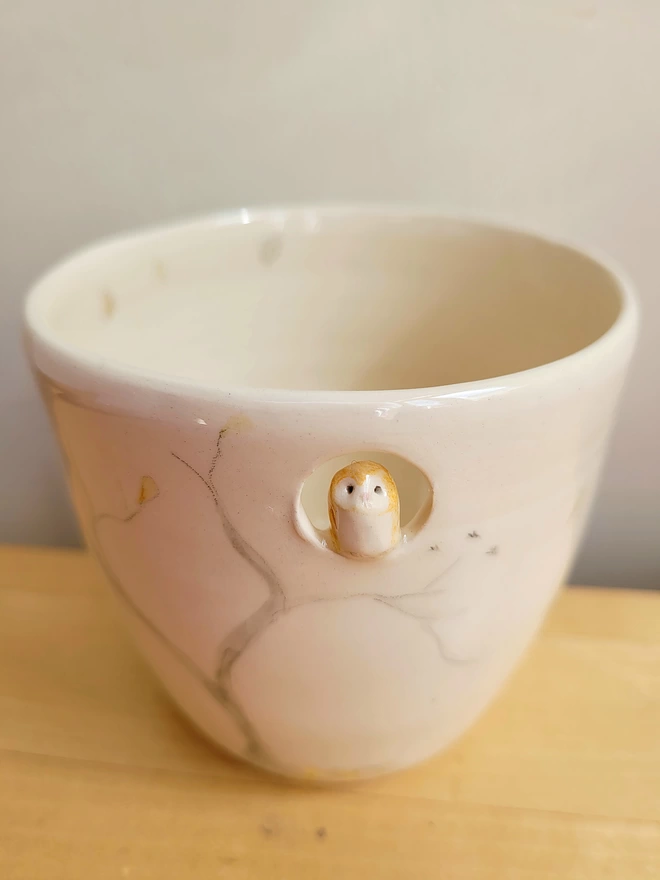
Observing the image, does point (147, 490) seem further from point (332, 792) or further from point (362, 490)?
point (332, 792)

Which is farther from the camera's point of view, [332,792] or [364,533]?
[332,792]

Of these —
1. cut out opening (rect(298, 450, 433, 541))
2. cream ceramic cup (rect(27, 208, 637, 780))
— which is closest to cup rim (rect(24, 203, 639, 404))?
cream ceramic cup (rect(27, 208, 637, 780))

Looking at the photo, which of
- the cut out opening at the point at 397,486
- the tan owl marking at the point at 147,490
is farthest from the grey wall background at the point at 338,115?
the tan owl marking at the point at 147,490

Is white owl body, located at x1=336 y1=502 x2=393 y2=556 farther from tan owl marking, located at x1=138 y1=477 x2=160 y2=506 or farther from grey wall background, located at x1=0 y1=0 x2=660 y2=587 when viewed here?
grey wall background, located at x1=0 y1=0 x2=660 y2=587

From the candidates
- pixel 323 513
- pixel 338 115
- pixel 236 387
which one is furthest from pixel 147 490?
pixel 338 115

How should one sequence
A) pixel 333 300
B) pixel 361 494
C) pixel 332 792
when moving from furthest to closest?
pixel 333 300
pixel 332 792
pixel 361 494

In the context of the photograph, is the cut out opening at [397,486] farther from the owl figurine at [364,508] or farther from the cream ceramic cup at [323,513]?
the owl figurine at [364,508]

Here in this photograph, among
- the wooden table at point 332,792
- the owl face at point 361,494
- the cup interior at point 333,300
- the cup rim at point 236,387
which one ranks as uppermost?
the cup rim at point 236,387
